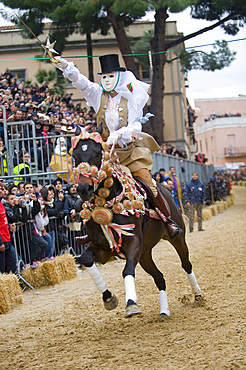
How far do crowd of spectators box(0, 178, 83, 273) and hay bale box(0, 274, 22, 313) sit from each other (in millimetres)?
896

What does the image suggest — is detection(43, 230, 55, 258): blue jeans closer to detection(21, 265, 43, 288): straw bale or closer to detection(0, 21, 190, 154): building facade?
detection(21, 265, 43, 288): straw bale

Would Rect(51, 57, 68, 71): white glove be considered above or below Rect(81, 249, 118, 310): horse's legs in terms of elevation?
above

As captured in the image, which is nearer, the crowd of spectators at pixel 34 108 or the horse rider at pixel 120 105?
the horse rider at pixel 120 105

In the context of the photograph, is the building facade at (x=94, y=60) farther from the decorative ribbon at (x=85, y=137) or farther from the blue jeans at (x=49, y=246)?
the decorative ribbon at (x=85, y=137)

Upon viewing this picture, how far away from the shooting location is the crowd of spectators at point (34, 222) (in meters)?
Answer: 10.1

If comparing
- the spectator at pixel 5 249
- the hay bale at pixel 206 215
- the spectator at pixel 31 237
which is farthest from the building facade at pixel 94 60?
the spectator at pixel 5 249

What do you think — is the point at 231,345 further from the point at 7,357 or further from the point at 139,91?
the point at 139,91

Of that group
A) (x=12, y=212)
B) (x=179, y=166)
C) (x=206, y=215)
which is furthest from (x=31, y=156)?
(x=179, y=166)

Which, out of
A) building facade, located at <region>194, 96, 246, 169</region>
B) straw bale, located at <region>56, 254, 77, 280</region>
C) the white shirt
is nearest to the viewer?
the white shirt

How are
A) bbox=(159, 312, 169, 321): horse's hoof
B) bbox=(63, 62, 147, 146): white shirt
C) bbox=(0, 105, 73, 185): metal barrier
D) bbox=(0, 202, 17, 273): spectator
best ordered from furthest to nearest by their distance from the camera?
bbox=(0, 105, 73, 185): metal barrier → bbox=(0, 202, 17, 273): spectator → bbox=(159, 312, 169, 321): horse's hoof → bbox=(63, 62, 147, 146): white shirt

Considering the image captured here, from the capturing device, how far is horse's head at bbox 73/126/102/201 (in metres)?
5.75

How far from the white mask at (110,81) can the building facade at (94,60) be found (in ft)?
86.3

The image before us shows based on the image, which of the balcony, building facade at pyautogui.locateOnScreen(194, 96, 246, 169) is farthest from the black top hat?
the balcony

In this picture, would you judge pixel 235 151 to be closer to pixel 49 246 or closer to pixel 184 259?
pixel 49 246
